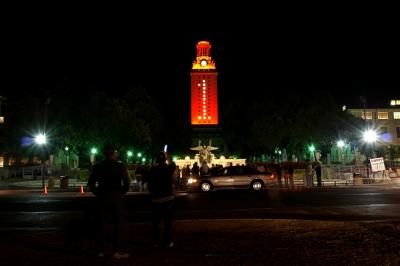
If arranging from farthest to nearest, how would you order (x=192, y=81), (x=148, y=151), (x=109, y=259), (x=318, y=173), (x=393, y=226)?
(x=192, y=81) → (x=148, y=151) → (x=318, y=173) → (x=393, y=226) → (x=109, y=259)

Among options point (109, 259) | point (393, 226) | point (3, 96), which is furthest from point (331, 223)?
point (3, 96)

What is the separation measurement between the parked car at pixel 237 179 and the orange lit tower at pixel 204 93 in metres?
82.5

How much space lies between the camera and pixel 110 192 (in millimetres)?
8844

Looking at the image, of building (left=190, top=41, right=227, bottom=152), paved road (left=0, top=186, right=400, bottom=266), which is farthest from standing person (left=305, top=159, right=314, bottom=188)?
building (left=190, top=41, right=227, bottom=152)

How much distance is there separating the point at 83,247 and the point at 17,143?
5856 centimetres

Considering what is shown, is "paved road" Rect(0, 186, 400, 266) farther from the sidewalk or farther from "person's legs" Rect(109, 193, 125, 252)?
"person's legs" Rect(109, 193, 125, 252)

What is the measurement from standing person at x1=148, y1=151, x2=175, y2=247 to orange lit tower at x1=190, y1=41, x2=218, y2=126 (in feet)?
335

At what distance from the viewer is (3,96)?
86.0 meters

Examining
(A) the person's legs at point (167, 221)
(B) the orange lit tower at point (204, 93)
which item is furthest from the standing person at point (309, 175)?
(B) the orange lit tower at point (204, 93)

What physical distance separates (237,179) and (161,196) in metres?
19.7

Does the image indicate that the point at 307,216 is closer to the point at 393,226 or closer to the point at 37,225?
the point at 393,226

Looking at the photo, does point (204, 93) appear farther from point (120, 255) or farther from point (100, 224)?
point (120, 255)

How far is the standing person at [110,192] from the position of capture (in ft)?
28.8

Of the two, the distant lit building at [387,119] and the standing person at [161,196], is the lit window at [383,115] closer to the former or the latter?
the distant lit building at [387,119]
